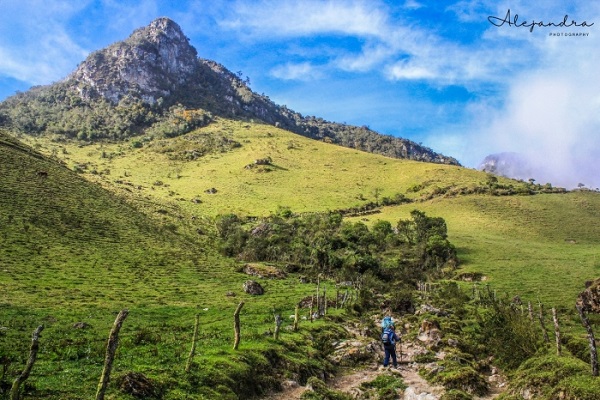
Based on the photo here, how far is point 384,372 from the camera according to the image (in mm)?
Answer: 25297

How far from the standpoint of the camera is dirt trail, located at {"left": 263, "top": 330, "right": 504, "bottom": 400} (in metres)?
20.9

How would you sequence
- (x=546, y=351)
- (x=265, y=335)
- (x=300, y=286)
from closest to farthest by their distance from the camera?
1. (x=546, y=351)
2. (x=265, y=335)
3. (x=300, y=286)

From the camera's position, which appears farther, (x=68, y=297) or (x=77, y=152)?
(x=77, y=152)

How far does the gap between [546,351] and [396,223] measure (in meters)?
93.5

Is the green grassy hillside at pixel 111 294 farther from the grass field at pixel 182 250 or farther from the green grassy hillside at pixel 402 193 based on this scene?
the green grassy hillside at pixel 402 193

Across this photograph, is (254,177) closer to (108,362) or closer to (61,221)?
(61,221)

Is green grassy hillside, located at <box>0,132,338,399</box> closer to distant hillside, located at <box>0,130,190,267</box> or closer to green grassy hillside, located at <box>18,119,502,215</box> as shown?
distant hillside, located at <box>0,130,190,267</box>

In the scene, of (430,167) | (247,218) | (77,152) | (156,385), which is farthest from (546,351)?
(77,152)

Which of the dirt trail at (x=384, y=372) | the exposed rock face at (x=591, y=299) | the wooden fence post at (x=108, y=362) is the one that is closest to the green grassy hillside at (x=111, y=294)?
the dirt trail at (x=384, y=372)

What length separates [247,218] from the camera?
125125 millimetres

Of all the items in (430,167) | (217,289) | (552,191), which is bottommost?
(217,289)

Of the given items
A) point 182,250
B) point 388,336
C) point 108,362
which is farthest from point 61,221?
point 108,362

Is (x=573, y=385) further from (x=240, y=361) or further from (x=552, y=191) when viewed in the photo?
(x=552, y=191)

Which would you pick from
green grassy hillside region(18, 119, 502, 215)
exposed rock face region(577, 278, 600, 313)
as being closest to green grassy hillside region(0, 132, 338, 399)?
green grassy hillside region(18, 119, 502, 215)
